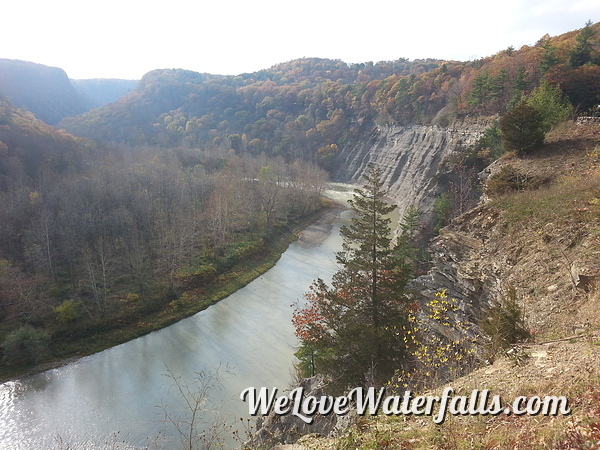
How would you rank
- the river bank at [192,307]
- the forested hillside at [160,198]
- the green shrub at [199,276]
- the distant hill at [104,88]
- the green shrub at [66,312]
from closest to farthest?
1. the river bank at [192,307]
2. the green shrub at [66,312]
3. the forested hillside at [160,198]
4. the green shrub at [199,276]
5. the distant hill at [104,88]

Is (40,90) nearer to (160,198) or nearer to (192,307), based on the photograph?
(160,198)

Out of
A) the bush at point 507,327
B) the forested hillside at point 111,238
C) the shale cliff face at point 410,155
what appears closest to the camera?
the bush at point 507,327

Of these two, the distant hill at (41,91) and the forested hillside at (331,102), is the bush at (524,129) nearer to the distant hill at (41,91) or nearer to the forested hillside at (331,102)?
Result: the forested hillside at (331,102)

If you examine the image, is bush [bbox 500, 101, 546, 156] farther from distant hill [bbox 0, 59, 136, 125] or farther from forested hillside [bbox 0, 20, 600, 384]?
distant hill [bbox 0, 59, 136, 125]

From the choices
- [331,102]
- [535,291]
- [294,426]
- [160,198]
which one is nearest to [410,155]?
[160,198]

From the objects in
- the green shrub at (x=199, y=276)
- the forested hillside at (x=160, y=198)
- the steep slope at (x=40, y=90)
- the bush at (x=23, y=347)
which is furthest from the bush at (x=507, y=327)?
the steep slope at (x=40, y=90)

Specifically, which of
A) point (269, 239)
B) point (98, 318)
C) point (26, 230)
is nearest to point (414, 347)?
point (98, 318)
